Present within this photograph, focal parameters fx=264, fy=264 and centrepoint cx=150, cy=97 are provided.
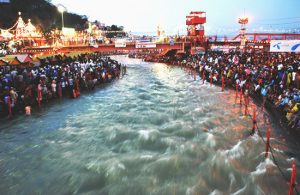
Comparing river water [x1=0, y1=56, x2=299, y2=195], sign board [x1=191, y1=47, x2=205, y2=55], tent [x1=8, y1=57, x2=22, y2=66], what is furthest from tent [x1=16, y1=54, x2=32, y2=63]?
sign board [x1=191, y1=47, x2=205, y2=55]

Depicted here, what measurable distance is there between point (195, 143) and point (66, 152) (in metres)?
6.70

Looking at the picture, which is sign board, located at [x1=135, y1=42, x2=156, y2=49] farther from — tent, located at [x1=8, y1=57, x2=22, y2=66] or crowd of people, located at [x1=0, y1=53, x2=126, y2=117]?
tent, located at [x1=8, y1=57, x2=22, y2=66]

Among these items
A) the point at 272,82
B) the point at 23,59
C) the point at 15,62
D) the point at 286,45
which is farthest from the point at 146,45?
the point at 272,82

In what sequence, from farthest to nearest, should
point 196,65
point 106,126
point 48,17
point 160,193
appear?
point 48,17 → point 196,65 → point 106,126 → point 160,193

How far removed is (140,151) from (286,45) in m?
14.1

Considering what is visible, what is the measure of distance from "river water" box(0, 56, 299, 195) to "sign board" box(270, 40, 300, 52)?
5.32 m

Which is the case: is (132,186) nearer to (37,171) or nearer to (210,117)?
(37,171)

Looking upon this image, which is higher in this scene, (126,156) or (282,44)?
(282,44)

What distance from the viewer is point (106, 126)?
17.0m

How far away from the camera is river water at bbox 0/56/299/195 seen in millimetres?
10414

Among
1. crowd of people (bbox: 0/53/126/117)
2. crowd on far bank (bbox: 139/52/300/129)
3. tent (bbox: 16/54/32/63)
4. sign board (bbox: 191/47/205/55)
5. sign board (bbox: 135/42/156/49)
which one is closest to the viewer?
crowd on far bank (bbox: 139/52/300/129)

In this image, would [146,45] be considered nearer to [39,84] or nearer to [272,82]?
[39,84]

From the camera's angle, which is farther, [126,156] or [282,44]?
[282,44]

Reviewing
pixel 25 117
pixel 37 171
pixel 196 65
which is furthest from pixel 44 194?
pixel 196 65
